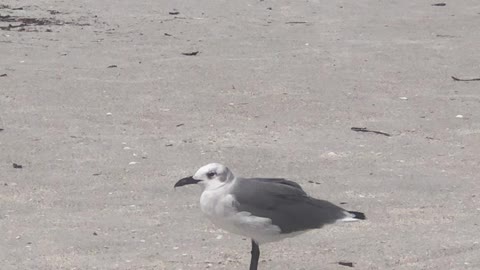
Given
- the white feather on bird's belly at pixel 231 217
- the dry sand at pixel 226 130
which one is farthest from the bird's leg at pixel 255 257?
the dry sand at pixel 226 130

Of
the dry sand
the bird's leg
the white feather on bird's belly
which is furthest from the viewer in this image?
the dry sand

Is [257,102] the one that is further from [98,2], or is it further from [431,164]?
[98,2]

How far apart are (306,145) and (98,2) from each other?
267 inches

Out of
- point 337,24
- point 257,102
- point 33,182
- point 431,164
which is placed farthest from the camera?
point 337,24

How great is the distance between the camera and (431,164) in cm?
700

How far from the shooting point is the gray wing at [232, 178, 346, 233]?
4.55 meters

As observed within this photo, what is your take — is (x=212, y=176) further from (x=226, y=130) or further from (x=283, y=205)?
(x=226, y=130)

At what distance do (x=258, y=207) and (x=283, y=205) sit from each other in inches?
5.7

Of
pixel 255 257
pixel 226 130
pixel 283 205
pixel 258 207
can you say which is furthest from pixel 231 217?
pixel 226 130

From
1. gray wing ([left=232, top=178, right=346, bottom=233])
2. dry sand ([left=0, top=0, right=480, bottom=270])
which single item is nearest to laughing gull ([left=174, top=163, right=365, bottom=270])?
gray wing ([left=232, top=178, right=346, bottom=233])

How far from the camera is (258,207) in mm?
4559

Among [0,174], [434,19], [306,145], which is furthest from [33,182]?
[434,19]

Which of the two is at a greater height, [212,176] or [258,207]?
[212,176]

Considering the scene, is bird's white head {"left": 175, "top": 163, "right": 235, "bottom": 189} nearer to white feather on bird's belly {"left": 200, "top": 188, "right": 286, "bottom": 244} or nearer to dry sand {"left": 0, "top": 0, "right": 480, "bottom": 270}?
Result: white feather on bird's belly {"left": 200, "top": 188, "right": 286, "bottom": 244}
